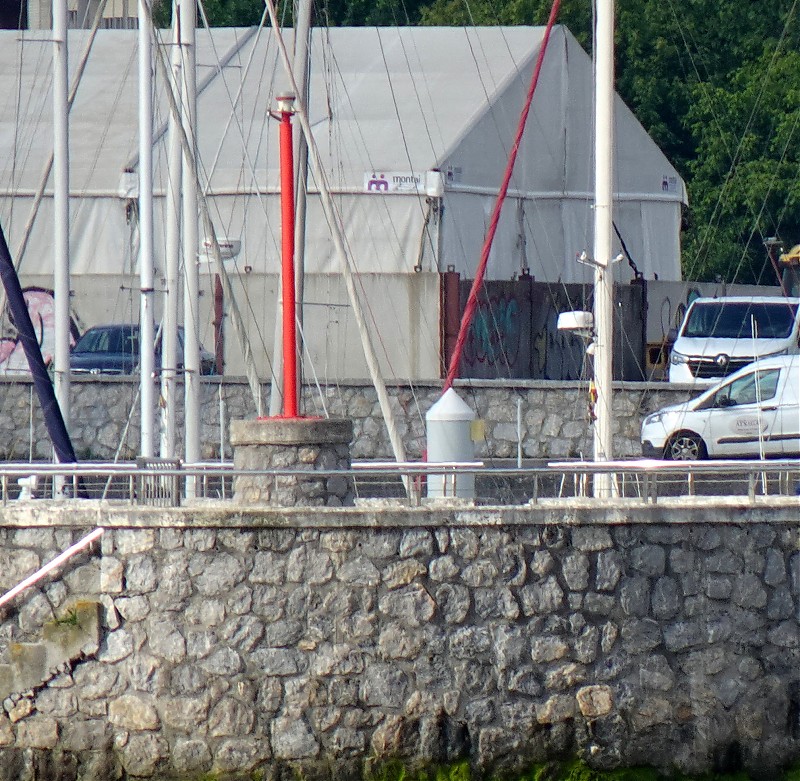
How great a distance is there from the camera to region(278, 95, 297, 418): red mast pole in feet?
45.0

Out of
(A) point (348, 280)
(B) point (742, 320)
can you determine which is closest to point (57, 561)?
(A) point (348, 280)

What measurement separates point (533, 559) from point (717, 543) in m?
1.38

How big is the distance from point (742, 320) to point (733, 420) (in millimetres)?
5401

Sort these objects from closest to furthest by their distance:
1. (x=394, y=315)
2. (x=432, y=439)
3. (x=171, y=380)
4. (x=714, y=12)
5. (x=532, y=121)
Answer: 1. (x=432, y=439)
2. (x=171, y=380)
3. (x=394, y=315)
4. (x=532, y=121)
5. (x=714, y=12)

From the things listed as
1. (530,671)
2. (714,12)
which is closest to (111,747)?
(530,671)

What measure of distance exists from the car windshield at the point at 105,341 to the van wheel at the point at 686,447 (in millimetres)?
8936

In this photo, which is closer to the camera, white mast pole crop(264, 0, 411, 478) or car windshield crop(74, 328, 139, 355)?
white mast pole crop(264, 0, 411, 478)

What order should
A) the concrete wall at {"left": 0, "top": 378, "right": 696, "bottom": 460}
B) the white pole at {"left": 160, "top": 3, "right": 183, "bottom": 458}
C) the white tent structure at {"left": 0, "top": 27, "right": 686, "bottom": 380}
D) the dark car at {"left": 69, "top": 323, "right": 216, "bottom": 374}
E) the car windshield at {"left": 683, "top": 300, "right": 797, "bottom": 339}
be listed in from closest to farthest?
1. the white pole at {"left": 160, "top": 3, "right": 183, "bottom": 458}
2. the concrete wall at {"left": 0, "top": 378, "right": 696, "bottom": 460}
3. the dark car at {"left": 69, "top": 323, "right": 216, "bottom": 374}
4. the car windshield at {"left": 683, "top": 300, "right": 797, "bottom": 339}
5. the white tent structure at {"left": 0, "top": 27, "right": 686, "bottom": 380}

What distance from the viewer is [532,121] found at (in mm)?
31469

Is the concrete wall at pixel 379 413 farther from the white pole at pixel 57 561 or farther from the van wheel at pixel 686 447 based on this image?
the white pole at pixel 57 561

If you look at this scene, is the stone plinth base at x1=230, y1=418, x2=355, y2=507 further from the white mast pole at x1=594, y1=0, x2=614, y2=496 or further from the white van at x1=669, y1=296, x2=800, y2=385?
the white van at x1=669, y1=296, x2=800, y2=385

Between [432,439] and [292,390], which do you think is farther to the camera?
[432,439]

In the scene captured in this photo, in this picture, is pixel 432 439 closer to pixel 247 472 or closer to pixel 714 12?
pixel 247 472

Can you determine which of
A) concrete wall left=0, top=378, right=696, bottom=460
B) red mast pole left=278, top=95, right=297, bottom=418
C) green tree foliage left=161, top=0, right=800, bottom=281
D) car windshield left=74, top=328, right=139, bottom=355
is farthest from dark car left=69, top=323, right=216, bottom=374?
green tree foliage left=161, top=0, right=800, bottom=281
